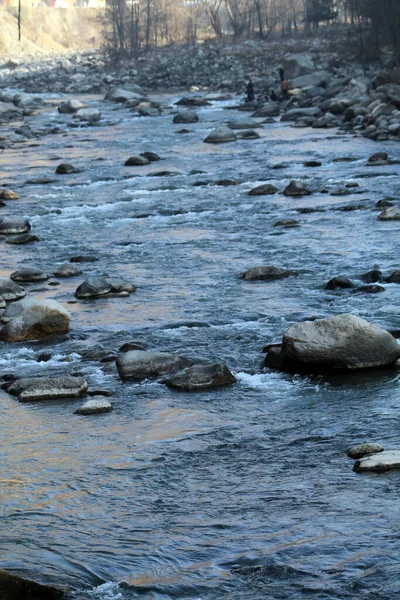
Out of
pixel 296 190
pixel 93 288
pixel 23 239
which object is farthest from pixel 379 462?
pixel 296 190

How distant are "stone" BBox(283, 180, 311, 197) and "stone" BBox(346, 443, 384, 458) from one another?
1036 cm

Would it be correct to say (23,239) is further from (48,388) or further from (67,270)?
(48,388)

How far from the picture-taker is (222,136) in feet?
77.5

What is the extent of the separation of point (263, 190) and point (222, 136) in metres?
7.72

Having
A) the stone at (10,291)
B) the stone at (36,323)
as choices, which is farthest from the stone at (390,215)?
the stone at (36,323)

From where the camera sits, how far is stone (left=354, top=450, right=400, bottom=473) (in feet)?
18.0

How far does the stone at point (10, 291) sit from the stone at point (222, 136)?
45.9 ft

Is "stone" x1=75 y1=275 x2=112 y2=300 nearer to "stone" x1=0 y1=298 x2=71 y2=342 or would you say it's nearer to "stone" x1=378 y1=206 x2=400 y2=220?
"stone" x1=0 y1=298 x2=71 y2=342

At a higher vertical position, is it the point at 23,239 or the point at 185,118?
the point at 185,118

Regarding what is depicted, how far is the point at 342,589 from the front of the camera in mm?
4285

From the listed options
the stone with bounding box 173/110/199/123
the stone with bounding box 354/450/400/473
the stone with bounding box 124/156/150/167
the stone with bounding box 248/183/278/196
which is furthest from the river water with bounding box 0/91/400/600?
the stone with bounding box 173/110/199/123

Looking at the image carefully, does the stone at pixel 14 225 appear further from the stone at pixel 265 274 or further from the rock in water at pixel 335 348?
the rock in water at pixel 335 348

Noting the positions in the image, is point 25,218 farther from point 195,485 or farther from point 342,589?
point 342,589

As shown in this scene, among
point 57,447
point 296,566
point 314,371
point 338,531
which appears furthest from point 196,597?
point 314,371
